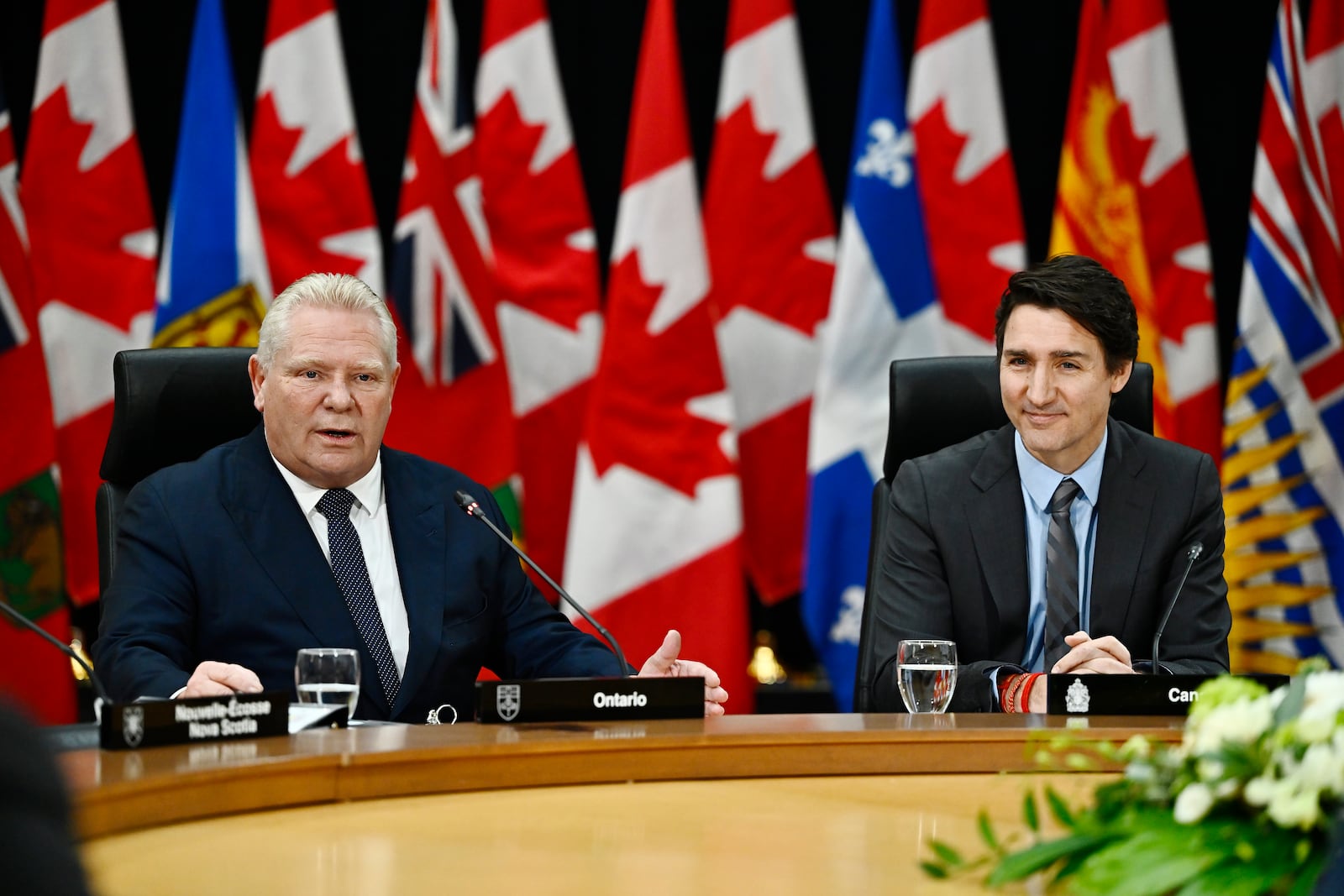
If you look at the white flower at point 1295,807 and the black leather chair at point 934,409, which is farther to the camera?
the black leather chair at point 934,409

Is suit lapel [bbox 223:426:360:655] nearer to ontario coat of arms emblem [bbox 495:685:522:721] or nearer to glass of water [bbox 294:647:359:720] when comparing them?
glass of water [bbox 294:647:359:720]

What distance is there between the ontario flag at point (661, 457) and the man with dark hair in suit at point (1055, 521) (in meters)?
1.46

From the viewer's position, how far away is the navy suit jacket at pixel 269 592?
240 centimetres

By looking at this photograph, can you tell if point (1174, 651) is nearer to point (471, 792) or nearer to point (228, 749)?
point (471, 792)

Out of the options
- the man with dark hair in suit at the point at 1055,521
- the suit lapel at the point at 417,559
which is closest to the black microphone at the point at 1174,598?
the man with dark hair in suit at the point at 1055,521

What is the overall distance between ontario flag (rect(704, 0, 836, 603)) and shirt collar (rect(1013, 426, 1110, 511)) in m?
1.76

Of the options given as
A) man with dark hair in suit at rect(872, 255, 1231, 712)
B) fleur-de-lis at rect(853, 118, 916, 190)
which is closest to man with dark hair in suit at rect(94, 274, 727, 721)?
man with dark hair in suit at rect(872, 255, 1231, 712)

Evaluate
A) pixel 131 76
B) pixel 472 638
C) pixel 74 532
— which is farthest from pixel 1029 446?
pixel 131 76

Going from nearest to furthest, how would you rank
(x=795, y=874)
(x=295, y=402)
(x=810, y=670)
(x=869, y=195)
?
1. (x=795, y=874)
2. (x=295, y=402)
3. (x=869, y=195)
4. (x=810, y=670)

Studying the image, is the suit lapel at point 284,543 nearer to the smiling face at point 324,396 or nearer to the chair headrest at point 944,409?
the smiling face at point 324,396

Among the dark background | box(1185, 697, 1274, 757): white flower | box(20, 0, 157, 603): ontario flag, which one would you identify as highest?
the dark background

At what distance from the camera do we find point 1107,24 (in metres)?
4.49

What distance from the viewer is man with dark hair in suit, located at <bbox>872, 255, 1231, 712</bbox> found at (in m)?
2.58

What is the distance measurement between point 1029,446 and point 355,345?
3.92 feet
